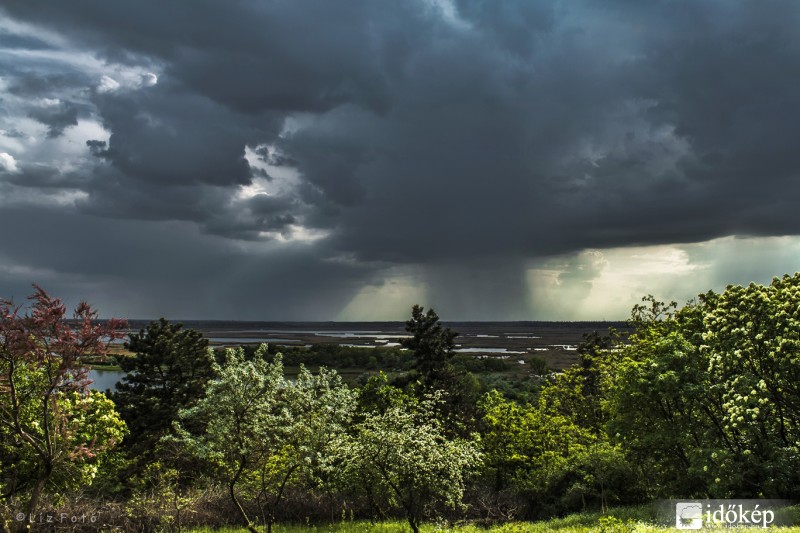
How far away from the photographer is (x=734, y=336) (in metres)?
20.5

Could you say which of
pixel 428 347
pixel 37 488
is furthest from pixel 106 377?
pixel 37 488

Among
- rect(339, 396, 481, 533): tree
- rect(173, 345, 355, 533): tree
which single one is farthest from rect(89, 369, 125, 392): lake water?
rect(339, 396, 481, 533): tree

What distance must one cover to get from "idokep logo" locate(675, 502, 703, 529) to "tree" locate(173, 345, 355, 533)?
14176mm

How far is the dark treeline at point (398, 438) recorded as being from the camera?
18.3 meters

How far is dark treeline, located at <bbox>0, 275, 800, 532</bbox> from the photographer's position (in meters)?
18.3

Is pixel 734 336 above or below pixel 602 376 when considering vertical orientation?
above

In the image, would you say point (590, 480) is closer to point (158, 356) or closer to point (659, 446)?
point (659, 446)

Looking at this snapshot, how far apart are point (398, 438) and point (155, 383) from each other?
109 ft

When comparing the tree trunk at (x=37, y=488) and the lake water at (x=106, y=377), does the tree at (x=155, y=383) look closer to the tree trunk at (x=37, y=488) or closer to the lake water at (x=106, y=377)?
the tree trunk at (x=37, y=488)

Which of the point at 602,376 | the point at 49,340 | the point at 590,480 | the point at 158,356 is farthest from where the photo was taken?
the point at 158,356

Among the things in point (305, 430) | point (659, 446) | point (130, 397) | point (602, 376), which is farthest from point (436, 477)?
point (130, 397)

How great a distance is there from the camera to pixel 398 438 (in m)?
19.8

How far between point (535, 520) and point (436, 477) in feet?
43.4

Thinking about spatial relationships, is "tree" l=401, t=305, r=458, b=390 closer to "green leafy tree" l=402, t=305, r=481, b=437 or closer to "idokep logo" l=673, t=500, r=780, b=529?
"green leafy tree" l=402, t=305, r=481, b=437
